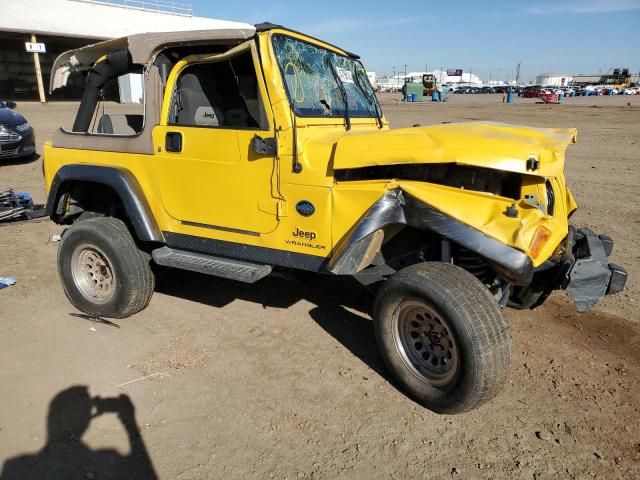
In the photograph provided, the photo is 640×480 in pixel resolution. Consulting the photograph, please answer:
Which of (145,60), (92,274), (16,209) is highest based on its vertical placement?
(145,60)

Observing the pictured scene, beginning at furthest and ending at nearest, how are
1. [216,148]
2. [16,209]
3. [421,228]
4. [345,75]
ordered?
[16,209]
[345,75]
[216,148]
[421,228]

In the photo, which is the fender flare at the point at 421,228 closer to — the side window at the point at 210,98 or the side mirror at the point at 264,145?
the side mirror at the point at 264,145

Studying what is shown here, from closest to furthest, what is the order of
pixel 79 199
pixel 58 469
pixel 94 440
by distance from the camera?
1. pixel 58 469
2. pixel 94 440
3. pixel 79 199

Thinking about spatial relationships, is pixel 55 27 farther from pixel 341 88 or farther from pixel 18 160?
pixel 341 88

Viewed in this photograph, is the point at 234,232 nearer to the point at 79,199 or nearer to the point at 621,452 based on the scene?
the point at 79,199

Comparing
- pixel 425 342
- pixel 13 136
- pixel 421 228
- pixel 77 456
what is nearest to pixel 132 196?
pixel 77 456

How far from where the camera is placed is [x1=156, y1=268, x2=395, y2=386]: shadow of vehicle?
4.11 m

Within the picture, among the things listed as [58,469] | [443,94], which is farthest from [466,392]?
[443,94]

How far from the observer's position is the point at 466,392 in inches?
113

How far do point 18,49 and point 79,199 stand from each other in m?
46.0

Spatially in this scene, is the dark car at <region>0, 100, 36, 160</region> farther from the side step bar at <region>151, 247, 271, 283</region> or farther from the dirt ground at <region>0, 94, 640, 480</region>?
the side step bar at <region>151, 247, 271, 283</region>

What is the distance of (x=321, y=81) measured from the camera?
13.1 feet

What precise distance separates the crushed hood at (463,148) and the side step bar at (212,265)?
103 cm

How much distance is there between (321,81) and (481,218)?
1.87 meters
